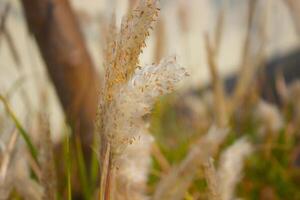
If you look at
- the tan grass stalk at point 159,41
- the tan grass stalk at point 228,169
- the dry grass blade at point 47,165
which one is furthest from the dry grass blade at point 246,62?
the dry grass blade at point 47,165

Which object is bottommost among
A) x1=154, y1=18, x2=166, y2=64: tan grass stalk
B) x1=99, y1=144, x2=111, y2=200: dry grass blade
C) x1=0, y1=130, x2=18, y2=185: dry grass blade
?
x1=99, y1=144, x2=111, y2=200: dry grass blade

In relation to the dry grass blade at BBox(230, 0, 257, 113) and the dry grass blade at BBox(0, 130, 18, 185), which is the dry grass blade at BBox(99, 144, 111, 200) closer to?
the dry grass blade at BBox(0, 130, 18, 185)

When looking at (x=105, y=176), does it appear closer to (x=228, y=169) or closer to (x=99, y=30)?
(x=228, y=169)

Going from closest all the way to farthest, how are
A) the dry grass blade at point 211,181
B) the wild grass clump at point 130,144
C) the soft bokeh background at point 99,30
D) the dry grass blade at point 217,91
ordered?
1. the wild grass clump at point 130,144
2. the dry grass blade at point 211,181
3. the dry grass blade at point 217,91
4. the soft bokeh background at point 99,30

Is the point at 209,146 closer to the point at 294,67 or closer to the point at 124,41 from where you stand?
the point at 124,41

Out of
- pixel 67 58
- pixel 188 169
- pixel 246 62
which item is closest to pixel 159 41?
pixel 246 62

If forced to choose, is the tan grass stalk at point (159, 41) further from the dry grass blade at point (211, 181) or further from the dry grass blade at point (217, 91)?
the dry grass blade at point (211, 181)

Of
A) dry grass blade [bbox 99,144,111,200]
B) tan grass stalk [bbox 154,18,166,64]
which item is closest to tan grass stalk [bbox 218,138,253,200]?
dry grass blade [bbox 99,144,111,200]
